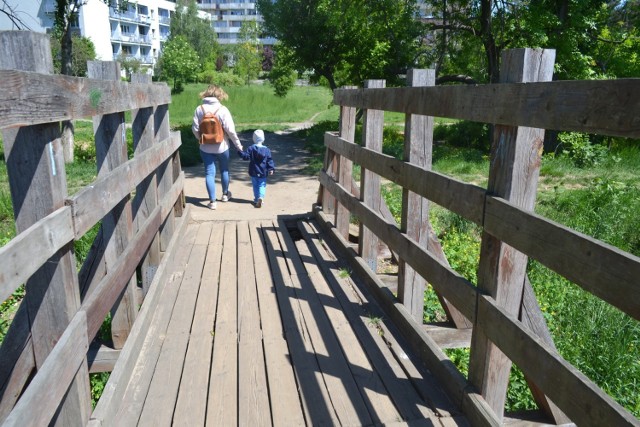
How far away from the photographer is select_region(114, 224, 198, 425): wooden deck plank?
116 inches

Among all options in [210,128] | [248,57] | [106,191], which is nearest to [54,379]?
[106,191]

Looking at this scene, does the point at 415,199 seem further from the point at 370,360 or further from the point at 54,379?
the point at 54,379

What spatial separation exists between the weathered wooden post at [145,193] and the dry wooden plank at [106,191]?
0.23 m

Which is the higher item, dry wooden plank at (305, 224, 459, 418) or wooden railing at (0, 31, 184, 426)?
wooden railing at (0, 31, 184, 426)

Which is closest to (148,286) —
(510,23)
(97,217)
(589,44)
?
(97,217)

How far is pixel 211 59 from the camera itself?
7350 cm

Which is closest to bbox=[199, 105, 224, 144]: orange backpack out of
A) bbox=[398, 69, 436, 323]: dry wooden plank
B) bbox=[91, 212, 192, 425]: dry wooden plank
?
bbox=[91, 212, 192, 425]: dry wooden plank

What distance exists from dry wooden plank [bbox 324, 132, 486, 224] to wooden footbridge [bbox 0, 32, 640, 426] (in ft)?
0.05

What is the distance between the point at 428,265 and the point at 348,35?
1652 cm

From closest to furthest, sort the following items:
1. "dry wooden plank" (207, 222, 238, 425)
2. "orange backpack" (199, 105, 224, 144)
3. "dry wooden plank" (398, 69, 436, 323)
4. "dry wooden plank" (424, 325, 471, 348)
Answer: "dry wooden plank" (207, 222, 238, 425)
"dry wooden plank" (398, 69, 436, 323)
"dry wooden plank" (424, 325, 471, 348)
"orange backpack" (199, 105, 224, 144)

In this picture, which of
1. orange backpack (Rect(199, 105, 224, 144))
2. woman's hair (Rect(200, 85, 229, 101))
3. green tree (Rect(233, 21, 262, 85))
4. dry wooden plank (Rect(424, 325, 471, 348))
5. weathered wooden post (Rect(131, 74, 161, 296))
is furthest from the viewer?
green tree (Rect(233, 21, 262, 85))

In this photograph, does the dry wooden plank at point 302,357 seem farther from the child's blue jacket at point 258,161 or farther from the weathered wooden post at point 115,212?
the child's blue jacket at point 258,161

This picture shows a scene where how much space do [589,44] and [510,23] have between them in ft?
6.85

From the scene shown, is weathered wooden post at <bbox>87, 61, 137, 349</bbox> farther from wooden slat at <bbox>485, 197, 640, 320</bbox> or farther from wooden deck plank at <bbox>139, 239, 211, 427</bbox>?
wooden slat at <bbox>485, 197, 640, 320</bbox>
